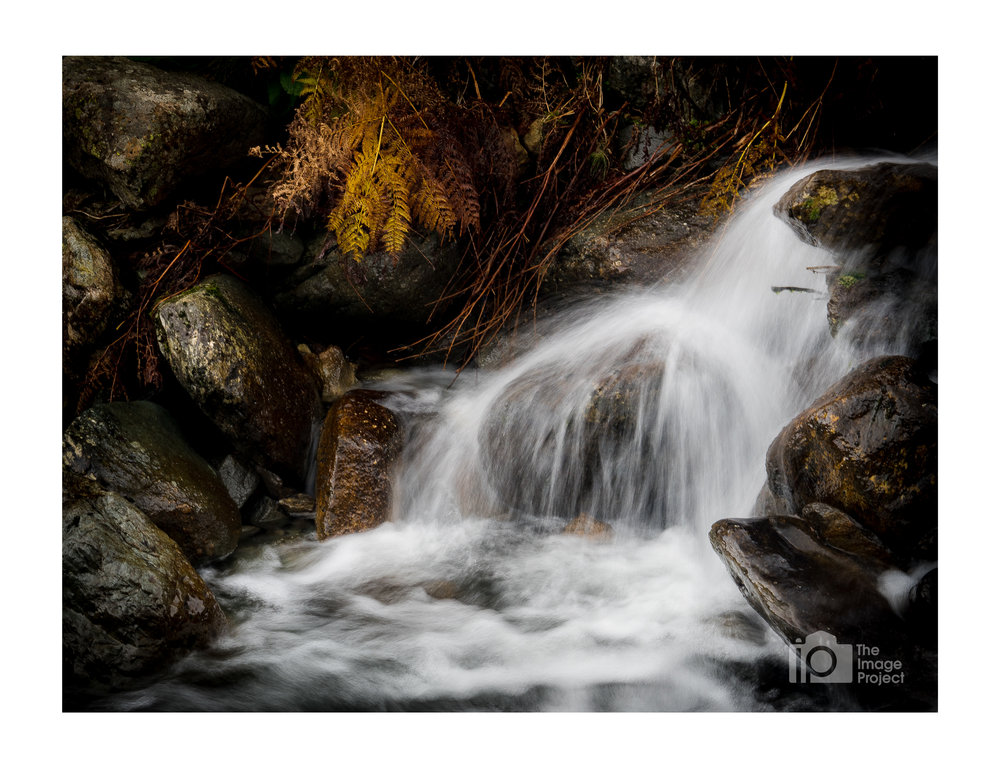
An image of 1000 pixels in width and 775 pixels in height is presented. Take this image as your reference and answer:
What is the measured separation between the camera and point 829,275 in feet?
9.11

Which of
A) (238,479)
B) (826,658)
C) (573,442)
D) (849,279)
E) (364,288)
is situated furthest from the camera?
(364,288)

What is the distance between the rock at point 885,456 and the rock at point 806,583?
13 centimetres

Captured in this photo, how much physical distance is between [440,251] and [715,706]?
2.45 m

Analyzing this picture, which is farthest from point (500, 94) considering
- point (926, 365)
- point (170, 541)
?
point (170, 541)

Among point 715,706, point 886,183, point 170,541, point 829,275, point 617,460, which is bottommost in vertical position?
point 715,706

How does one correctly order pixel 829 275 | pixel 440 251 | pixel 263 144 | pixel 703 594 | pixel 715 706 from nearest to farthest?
pixel 715 706, pixel 703 594, pixel 829 275, pixel 263 144, pixel 440 251

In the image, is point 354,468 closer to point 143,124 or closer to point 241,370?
point 241,370

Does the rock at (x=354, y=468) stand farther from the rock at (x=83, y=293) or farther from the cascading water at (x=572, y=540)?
the rock at (x=83, y=293)

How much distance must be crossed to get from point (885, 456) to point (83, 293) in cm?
316

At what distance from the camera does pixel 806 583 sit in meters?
2.18

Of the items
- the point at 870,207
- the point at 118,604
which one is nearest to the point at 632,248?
the point at 870,207

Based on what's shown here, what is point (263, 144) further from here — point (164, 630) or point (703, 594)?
point (703, 594)

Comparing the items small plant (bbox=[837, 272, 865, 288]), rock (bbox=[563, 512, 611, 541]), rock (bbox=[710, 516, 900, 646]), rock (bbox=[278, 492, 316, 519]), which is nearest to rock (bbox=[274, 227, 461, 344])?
rock (bbox=[278, 492, 316, 519])

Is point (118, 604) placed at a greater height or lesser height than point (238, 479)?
lesser
